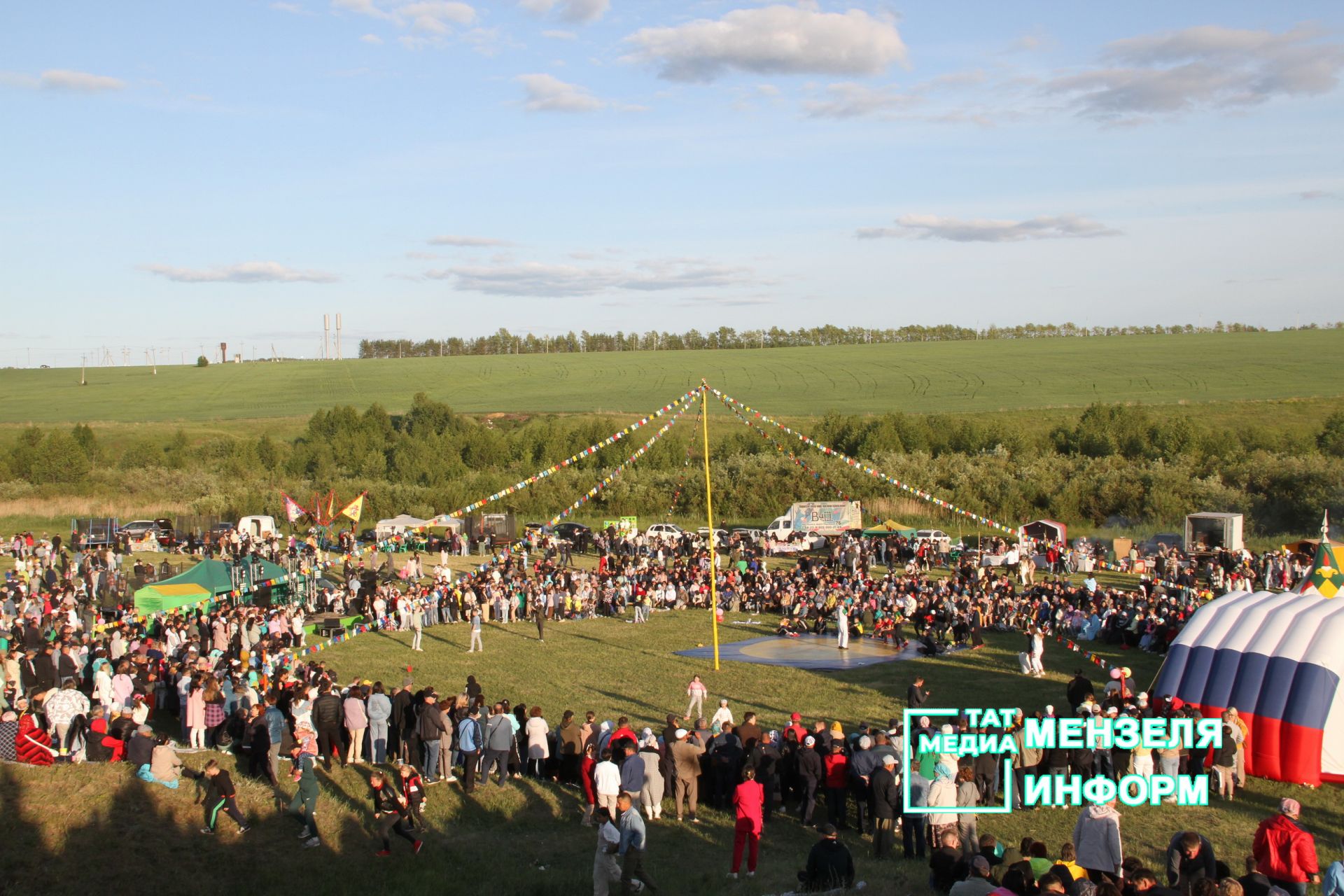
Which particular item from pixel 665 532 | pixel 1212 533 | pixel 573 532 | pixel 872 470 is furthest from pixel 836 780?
pixel 573 532

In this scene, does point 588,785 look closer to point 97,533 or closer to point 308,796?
point 308,796

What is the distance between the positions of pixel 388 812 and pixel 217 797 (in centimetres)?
183

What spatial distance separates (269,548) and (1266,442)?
47.7m

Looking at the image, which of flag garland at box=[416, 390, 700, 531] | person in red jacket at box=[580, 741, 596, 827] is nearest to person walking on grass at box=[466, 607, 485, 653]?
flag garland at box=[416, 390, 700, 531]

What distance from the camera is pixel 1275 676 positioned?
1438 cm

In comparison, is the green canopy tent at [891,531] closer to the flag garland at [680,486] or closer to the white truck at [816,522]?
the white truck at [816,522]

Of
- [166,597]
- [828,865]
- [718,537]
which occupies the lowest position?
[718,537]

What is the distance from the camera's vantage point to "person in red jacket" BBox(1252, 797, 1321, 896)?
855cm

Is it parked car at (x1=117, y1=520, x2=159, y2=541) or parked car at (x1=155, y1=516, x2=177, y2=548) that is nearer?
parked car at (x1=155, y1=516, x2=177, y2=548)

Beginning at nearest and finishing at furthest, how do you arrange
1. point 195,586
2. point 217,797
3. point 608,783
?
point 608,783 < point 217,797 < point 195,586

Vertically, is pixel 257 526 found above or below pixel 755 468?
below

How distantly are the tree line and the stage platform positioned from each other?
23749 millimetres

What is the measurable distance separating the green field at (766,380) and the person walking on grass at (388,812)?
207 feet

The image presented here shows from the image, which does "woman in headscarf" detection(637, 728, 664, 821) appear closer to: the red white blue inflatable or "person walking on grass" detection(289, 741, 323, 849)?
"person walking on grass" detection(289, 741, 323, 849)
